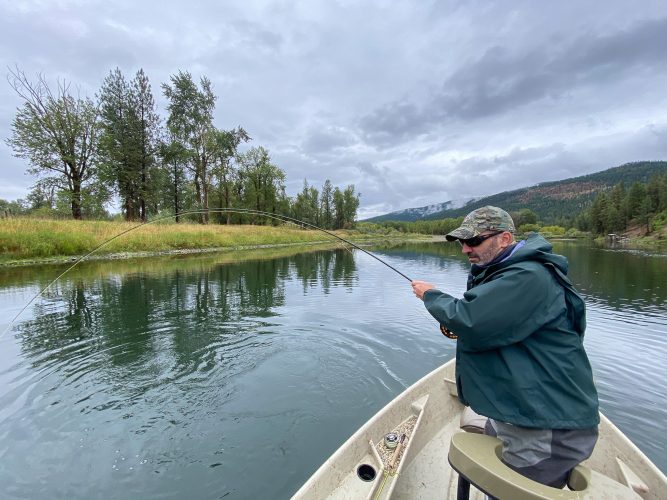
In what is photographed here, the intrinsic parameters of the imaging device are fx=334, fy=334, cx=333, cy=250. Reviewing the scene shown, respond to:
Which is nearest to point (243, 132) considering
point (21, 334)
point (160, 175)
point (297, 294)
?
point (160, 175)

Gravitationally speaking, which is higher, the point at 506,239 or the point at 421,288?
the point at 506,239

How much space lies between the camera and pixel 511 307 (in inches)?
80.4

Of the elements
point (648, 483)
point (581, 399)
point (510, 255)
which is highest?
point (510, 255)

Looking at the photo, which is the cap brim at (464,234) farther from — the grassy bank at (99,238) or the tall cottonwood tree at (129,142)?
the tall cottonwood tree at (129,142)

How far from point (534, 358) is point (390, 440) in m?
2.19

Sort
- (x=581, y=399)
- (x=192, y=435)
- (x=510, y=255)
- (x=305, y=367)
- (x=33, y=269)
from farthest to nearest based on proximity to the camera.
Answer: (x=33, y=269)
(x=305, y=367)
(x=192, y=435)
(x=510, y=255)
(x=581, y=399)

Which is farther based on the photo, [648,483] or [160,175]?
[160,175]

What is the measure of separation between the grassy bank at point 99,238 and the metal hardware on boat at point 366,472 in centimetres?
1204

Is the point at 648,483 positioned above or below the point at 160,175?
below

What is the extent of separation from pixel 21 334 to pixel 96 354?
2.91 meters

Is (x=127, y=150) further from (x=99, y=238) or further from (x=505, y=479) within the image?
(x=505, y=479)

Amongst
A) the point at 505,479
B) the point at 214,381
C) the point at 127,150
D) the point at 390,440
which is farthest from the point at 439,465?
the point at 127,150

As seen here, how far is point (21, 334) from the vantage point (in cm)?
868

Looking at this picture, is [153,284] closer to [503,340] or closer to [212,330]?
[212,330]
